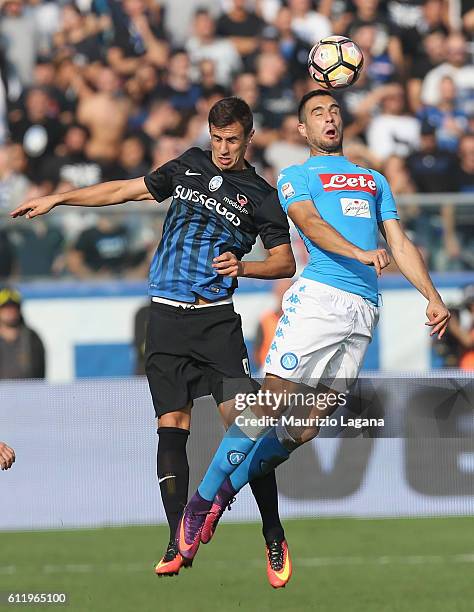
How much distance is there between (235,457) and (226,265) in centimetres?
119

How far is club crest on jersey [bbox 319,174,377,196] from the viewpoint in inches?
285

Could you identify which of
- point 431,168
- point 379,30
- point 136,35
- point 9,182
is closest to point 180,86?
point 136,35

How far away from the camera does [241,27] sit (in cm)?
1573

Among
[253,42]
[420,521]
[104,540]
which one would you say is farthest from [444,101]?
[104,540]

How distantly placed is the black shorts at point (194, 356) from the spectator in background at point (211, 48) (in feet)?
26.9

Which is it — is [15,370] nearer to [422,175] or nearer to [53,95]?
[53,95]

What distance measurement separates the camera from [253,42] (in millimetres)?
15594

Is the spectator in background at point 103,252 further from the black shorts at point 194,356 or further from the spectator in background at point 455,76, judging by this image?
the spectator in background at point 455,76

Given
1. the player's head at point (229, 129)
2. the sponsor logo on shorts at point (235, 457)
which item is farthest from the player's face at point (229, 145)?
the sponsor logo on shorts at point (235, 457)

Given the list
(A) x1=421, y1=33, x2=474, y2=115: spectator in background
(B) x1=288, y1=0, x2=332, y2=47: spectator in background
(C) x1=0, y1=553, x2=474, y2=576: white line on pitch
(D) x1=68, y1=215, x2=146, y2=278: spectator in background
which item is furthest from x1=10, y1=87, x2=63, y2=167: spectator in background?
(C) x1=0, y1=553, x2=474, y2=576: white line on pitch

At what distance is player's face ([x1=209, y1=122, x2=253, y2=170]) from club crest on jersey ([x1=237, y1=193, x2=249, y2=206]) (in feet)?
0.57

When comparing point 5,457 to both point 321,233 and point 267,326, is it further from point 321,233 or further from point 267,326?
point 267,326

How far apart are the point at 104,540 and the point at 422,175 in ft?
18.9

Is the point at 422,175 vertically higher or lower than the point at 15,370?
higher
